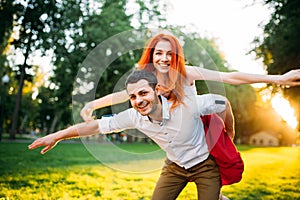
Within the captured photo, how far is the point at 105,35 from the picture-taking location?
25422 mm

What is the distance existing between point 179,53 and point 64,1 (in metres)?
20.6

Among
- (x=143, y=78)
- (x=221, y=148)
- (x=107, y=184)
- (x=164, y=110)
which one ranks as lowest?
(x=107, y=184)

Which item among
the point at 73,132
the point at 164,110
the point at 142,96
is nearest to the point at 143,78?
the point at 142,96

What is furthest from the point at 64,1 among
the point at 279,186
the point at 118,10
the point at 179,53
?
the point at 179,53

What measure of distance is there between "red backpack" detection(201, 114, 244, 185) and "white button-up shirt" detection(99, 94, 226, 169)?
0.07 meters

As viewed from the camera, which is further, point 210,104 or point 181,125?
point 181,125

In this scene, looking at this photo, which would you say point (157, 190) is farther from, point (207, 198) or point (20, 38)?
point (20, 38)

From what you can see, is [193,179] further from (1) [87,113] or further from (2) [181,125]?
(1) [87,113]

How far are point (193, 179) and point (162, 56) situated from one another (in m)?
1.08

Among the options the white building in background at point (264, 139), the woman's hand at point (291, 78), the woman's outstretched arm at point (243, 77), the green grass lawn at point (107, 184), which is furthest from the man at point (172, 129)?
the white building in background at point (264, 139)

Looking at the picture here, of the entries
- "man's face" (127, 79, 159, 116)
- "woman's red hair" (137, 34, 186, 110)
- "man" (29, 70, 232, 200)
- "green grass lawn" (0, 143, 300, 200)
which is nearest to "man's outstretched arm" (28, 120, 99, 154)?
"man" (29, 70, 232, 200)

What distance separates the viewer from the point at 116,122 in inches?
127

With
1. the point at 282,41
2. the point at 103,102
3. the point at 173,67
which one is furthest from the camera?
the point at 282,41

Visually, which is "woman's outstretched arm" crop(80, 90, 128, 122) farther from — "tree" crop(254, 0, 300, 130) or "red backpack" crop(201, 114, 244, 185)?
"tree" crop(254, 0, 300, 130)
